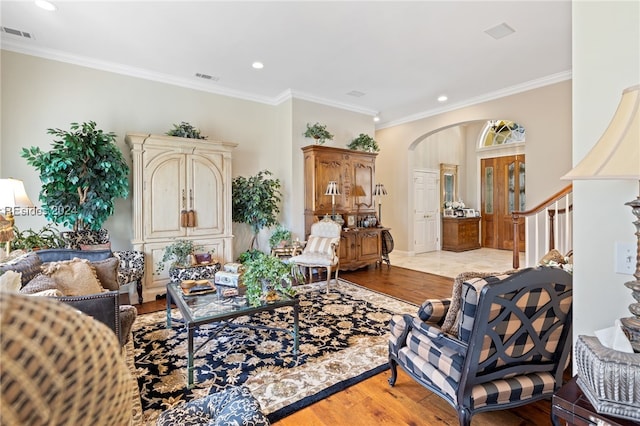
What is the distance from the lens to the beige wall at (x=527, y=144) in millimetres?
4723

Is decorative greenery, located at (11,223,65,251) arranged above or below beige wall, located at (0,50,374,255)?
below

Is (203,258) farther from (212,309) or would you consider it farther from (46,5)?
(46,5)

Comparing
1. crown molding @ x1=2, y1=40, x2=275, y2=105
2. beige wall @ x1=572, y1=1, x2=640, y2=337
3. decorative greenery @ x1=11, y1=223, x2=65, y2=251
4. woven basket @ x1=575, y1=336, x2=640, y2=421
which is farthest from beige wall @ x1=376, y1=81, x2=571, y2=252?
decorative greenery @ x1=11, y1=223, x2=65, y2=251

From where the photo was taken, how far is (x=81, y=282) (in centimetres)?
233

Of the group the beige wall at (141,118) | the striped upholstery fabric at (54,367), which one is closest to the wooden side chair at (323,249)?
the beige wall at (141,118)

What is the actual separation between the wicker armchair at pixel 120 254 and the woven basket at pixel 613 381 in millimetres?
4080

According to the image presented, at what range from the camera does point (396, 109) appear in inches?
253

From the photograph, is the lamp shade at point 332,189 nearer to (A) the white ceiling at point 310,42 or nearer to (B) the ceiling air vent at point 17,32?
(A) the white ceiling at point 310,42

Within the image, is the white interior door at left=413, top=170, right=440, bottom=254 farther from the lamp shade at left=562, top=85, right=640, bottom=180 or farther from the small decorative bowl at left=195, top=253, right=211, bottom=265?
the lamp shade at left=562, top=85, right=640, bottom=180

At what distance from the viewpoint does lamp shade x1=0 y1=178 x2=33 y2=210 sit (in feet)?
9.15

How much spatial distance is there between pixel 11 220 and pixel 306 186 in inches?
150

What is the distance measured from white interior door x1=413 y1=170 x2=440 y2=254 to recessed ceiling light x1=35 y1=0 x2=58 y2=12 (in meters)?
6.88

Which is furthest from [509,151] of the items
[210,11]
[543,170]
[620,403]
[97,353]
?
[97,353]

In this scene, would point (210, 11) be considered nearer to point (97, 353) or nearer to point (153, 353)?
point (153, 353)
